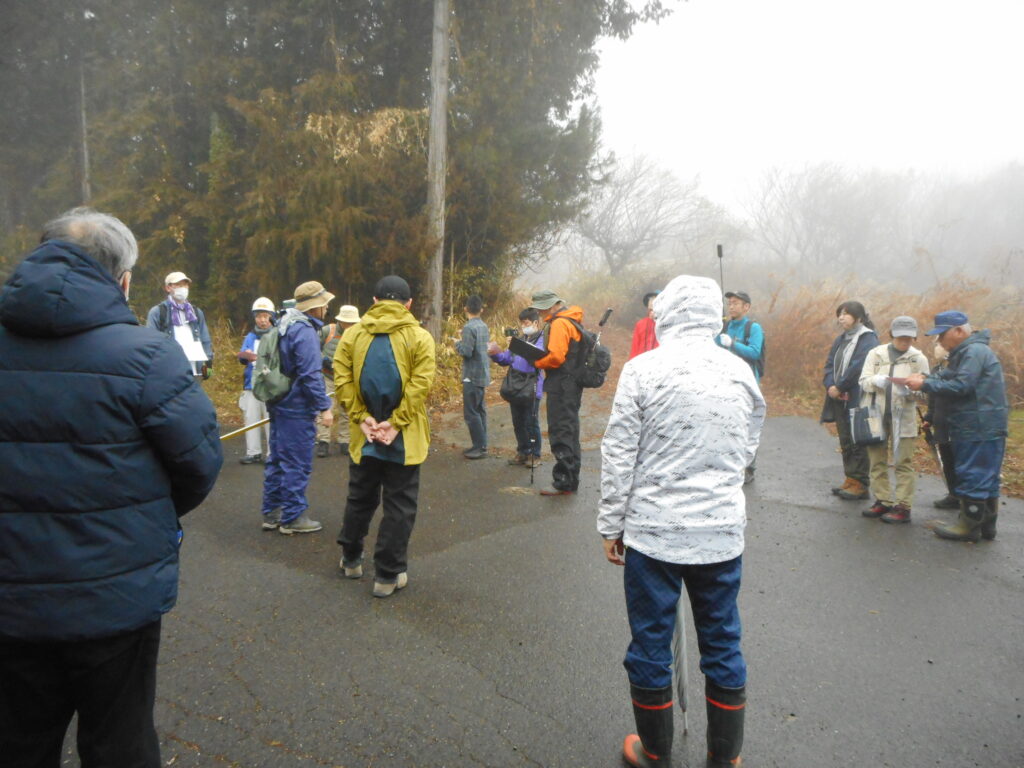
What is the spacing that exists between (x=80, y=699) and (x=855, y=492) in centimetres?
665

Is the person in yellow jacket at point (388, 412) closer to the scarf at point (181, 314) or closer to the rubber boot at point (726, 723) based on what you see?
the rubber boot at point (726, 723)

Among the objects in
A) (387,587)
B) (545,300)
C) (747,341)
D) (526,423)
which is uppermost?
(545,300)

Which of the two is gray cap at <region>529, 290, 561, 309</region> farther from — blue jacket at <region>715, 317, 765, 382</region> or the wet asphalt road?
the wet asphalt road

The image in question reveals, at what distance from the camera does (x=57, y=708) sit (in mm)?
1887

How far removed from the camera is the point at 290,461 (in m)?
5.17

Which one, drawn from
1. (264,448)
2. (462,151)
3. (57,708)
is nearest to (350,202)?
(462,151)

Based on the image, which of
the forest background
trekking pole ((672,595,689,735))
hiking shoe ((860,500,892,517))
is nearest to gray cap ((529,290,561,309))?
hiking shoe ((860,500,892,517))

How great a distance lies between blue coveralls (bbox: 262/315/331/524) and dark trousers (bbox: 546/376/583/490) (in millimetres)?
2325

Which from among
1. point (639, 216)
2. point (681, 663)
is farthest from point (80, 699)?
point (639, 216)

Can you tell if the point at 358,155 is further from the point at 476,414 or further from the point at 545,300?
the point at 545,300

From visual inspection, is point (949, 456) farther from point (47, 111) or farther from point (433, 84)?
point (47, 111)

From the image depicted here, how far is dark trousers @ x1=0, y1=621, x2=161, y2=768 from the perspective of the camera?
1809 millimetres

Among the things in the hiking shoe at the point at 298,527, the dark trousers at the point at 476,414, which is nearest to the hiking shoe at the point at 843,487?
the dark trousers at the point at 476,414

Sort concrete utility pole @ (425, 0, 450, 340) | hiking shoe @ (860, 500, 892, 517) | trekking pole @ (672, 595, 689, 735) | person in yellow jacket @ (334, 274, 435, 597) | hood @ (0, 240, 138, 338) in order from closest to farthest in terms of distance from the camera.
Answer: hood @ (0, 240, 138, 338)
trekking pole @ (672, 595, 689, 735)
person in yellow jacket @ (334, 274, 435, 597)
hiking shoe @ (860, 500, 892, 517)
concrete utility pole @ (425, 0, 450, 340)
